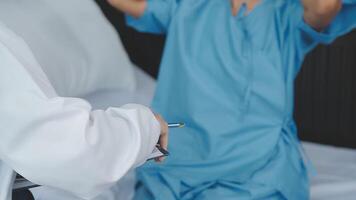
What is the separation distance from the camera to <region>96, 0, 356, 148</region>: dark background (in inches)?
55.1

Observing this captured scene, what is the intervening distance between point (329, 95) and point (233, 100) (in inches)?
19.9

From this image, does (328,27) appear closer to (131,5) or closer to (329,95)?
(131,5)

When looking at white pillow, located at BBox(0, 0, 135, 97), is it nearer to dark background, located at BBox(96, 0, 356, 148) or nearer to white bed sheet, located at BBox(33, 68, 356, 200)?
white bed sheet, located at BBox(33, 68, 356, 200)

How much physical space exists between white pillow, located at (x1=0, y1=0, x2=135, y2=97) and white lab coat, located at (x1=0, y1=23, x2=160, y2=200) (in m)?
0.38

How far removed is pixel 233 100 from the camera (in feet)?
3.28

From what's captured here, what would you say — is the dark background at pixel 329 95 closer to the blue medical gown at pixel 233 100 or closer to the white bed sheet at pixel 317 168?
the white bed sheet at pixel 317 168

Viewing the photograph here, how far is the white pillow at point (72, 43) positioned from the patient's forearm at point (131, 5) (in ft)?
0.45

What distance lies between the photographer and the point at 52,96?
0.61 m

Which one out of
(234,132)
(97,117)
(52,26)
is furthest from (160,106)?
(97,117)

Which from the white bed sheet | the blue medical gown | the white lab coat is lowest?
the white bed sheet

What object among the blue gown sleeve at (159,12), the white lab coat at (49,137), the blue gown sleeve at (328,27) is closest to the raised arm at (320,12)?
the blue gown sleeve at (328,27)

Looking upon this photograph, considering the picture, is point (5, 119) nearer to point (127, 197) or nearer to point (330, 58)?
point (127, 197)

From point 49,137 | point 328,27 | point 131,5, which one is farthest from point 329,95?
point 49,137

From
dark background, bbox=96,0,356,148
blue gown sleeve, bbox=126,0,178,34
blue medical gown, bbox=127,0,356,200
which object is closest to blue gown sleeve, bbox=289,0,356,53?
blue medical gown, bbox=127,0,356,200
